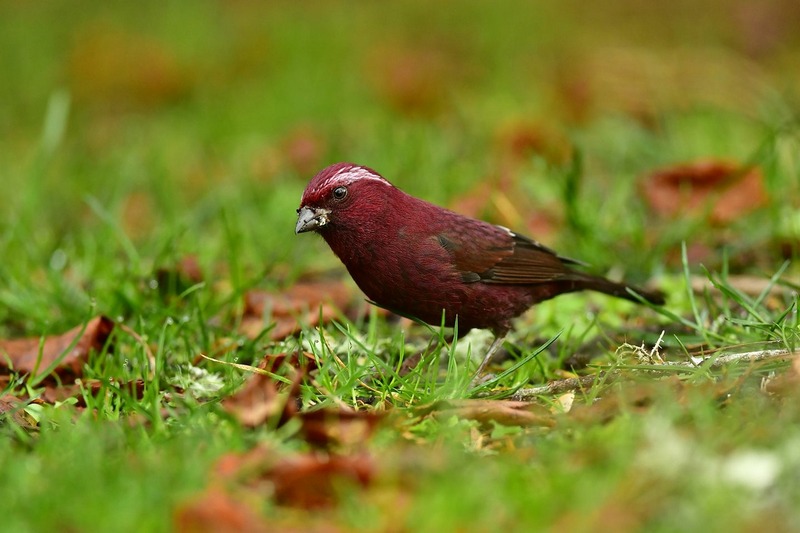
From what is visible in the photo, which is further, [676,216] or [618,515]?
[676,216]

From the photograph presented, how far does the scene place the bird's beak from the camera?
14.9ft

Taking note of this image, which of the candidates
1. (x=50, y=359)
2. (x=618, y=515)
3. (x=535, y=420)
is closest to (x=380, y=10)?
(x=50, y=359)

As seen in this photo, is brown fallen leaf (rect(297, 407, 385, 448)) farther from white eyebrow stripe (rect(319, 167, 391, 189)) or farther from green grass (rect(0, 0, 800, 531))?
white eyebrow stripe (rect(319, 167, 391, 189))

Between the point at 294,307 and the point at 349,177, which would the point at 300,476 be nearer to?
the point at 349,177

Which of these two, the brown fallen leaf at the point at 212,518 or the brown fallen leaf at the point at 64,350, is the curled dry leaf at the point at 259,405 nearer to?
the brown fallen leaf at the point at 212,518

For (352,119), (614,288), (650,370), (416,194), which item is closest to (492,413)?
(650,370)

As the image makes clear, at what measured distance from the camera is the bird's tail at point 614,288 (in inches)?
192

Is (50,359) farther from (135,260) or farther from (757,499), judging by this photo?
(757,499)

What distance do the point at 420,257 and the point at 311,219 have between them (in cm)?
52

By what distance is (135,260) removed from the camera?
523cm

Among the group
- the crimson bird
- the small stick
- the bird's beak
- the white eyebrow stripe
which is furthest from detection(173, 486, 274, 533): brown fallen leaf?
the white eyebrow stripe

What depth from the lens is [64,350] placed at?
4418 mm

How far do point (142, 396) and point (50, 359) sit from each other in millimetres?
683

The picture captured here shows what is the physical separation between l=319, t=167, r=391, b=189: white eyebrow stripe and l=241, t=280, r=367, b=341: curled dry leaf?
1.88 ft
